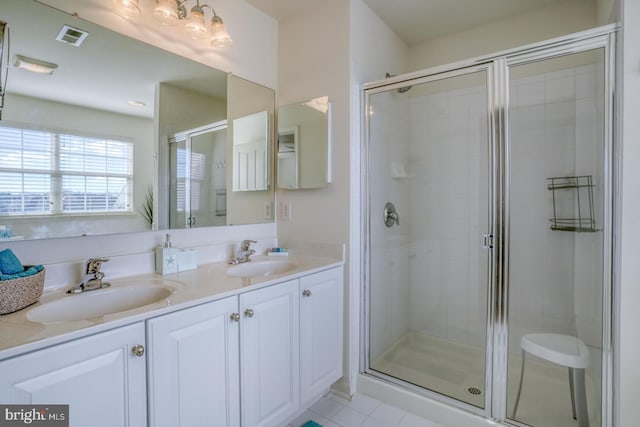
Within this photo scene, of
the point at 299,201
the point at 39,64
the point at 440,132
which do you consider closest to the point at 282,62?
the point at 299,201

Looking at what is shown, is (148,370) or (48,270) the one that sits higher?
(48,270)

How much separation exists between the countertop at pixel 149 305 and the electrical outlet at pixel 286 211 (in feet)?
1.29

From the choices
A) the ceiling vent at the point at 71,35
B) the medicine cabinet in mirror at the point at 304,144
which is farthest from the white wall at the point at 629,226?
the ceiling vent at the point at 71,35

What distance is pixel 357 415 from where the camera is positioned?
1.79 meters

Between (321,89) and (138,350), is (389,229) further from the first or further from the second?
(138,350)

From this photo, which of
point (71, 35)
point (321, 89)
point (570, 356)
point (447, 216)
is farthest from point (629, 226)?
point (71, 35)

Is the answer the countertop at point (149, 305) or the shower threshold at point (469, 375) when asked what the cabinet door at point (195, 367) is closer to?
the countertop at point (149, 305)

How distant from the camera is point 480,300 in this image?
80.8 inches

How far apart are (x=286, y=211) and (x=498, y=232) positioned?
52.7 inches

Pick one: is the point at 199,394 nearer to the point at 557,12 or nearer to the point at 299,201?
Answer: the point at 299,201

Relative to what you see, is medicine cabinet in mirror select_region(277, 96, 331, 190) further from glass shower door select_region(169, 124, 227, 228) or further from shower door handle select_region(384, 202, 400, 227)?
shower door handle select_region(384, 202, 400, 227)

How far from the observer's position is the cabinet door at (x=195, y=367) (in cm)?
106

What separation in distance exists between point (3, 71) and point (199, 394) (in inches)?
56.4

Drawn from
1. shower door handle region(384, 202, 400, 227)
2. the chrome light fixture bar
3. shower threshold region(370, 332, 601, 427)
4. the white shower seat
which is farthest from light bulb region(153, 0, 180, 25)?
the white shower seat
